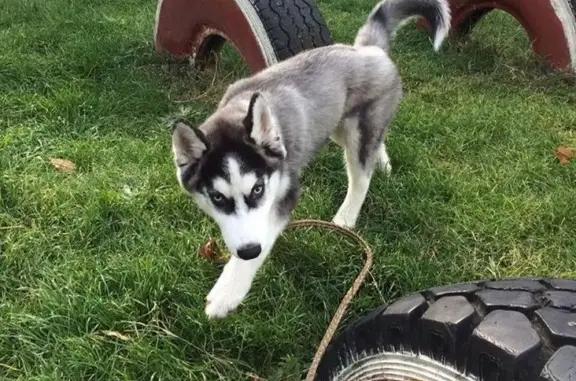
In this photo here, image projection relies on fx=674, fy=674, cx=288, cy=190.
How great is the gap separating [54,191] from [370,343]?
2255mm

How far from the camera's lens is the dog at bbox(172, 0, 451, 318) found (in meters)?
2.69

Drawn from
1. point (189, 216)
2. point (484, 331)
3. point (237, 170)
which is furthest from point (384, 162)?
point (484, 331)

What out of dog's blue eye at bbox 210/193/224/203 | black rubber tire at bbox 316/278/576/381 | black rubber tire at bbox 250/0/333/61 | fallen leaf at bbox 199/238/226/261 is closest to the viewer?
black rubber tire at bbox 316/278/576/381

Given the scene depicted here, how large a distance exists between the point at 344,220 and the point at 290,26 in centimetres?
164

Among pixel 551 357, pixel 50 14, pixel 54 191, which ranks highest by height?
pixel 551 357

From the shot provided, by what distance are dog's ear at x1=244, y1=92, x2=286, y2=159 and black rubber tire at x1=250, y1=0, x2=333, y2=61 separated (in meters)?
1.68

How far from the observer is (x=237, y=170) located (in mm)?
2674

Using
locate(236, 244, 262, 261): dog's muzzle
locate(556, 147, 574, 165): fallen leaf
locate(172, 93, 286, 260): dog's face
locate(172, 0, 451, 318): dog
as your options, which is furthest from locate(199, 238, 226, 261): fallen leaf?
locate(556, 147, 574, 165): fallen leaf

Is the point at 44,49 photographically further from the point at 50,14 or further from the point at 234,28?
the point at 234,28

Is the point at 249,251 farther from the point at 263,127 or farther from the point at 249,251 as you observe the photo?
the point at 263,127

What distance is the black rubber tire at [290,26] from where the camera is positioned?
14.7 feet

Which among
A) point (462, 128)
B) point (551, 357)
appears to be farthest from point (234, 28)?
point (551, 357)

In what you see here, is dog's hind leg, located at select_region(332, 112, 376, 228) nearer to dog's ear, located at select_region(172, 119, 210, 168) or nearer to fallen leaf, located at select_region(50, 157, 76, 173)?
dog's ear, located at select_region(172, 119, 210, 168)

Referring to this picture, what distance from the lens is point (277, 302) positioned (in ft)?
9.56
